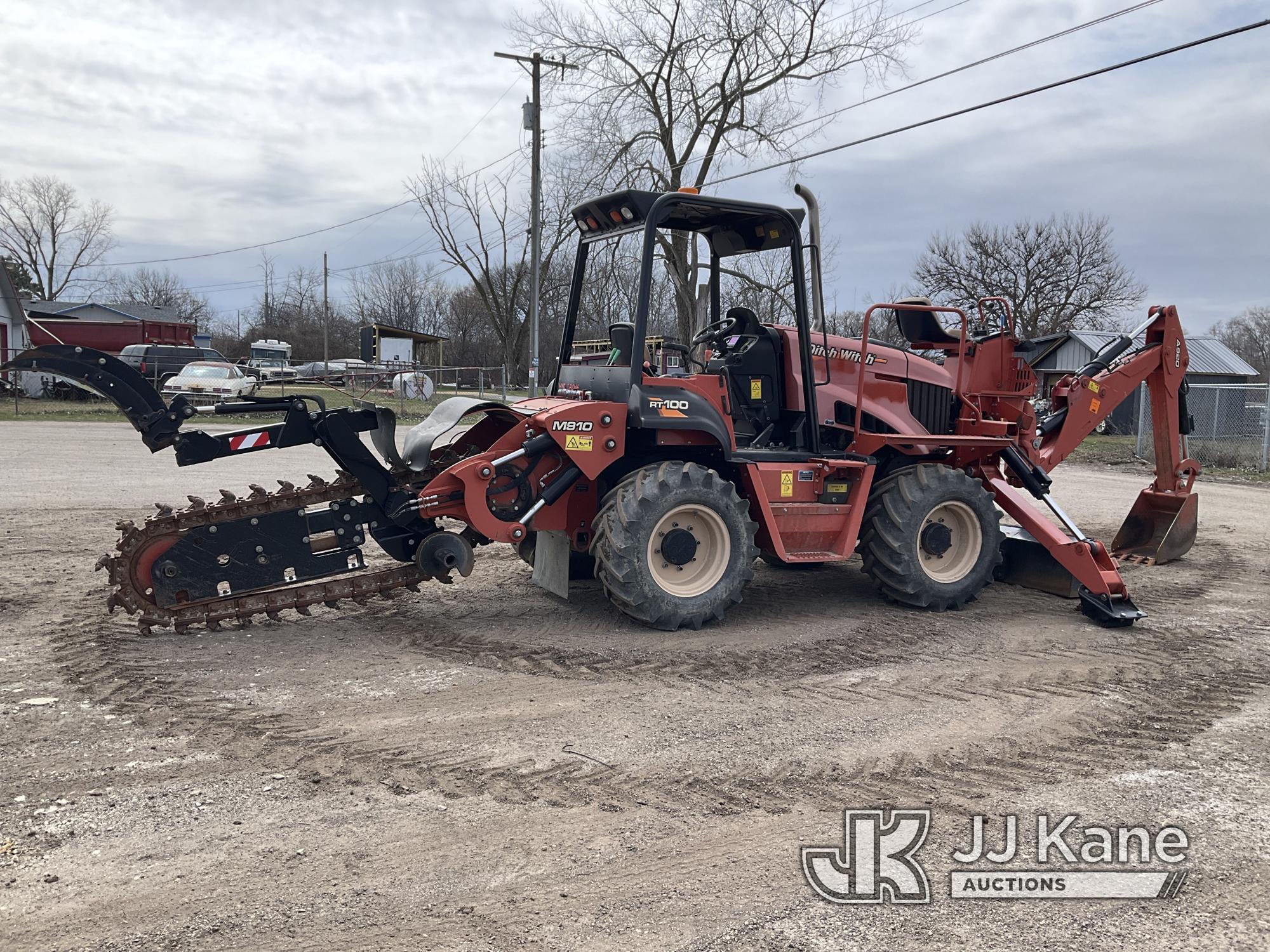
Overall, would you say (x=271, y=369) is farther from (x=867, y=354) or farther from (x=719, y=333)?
(x=867, y=354)

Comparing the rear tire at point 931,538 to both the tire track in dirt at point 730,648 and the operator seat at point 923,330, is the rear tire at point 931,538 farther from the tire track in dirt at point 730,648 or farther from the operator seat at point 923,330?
the operator seat at point 923,330

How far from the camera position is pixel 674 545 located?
6422 mm

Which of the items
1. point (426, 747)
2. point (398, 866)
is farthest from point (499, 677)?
point (398, 866)

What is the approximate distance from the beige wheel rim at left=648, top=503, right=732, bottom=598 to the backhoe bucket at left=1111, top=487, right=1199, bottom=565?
194 inches

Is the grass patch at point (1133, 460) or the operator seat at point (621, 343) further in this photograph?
the grass patch at point (1133, 460)

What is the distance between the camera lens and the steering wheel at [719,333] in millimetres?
7273

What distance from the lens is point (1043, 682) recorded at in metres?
5.75

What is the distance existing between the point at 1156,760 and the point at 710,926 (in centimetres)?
259

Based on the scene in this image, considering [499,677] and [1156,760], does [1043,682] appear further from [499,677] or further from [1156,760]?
[499,677]

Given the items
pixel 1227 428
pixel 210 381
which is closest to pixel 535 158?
pixel 210 381

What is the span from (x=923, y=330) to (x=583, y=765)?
501 centimetres

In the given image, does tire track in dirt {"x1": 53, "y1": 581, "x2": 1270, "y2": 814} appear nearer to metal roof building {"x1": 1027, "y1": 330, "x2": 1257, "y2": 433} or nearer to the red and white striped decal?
the red and white striped decal

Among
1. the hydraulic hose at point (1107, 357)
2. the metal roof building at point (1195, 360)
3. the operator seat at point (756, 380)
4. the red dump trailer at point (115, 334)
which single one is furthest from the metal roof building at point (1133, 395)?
the red dump trailer at point (115, 334)

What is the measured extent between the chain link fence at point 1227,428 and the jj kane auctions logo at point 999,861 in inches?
724
